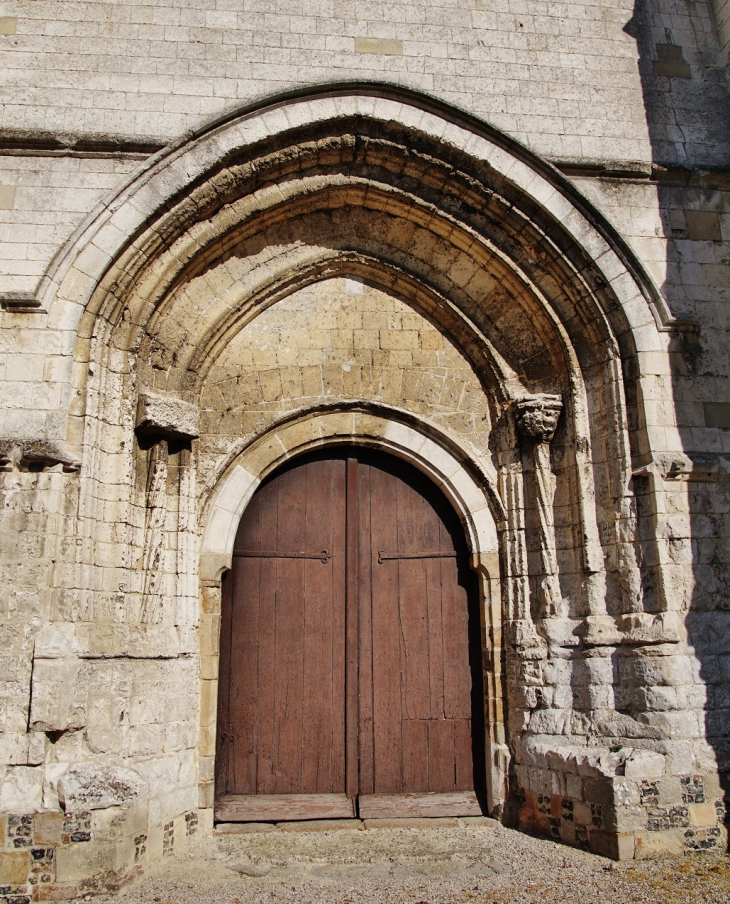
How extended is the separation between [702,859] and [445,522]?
2.27 metres

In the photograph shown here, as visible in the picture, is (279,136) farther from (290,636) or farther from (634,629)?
(634,629)

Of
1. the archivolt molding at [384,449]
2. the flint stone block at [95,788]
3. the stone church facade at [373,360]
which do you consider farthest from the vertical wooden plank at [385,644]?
the flint stone block at [95,788]

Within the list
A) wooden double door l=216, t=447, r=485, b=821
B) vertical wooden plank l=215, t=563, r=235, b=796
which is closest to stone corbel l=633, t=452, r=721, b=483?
wooden double door l=216, t=447, r=485, b=821

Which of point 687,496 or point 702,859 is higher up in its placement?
point 687,496

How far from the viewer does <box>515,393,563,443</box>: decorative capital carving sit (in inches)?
192

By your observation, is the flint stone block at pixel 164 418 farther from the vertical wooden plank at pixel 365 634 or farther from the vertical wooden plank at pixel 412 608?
the vertical wooden plank at pixel 412 608

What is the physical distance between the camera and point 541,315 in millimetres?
5035

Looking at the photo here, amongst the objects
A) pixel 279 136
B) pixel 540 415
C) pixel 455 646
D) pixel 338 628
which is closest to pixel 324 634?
pixel 338 628

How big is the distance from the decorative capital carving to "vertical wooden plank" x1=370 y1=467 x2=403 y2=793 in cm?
92

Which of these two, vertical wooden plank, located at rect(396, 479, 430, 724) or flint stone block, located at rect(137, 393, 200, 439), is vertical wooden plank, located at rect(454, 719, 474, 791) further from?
flint stone block, located at rect(137, 393, 200, 439)

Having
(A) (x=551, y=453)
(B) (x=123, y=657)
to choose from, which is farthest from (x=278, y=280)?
(B) (x=123, y=657)

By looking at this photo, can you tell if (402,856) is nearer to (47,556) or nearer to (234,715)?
(234,715)

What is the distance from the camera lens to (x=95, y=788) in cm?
371

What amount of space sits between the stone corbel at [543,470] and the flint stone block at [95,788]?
243 cm
